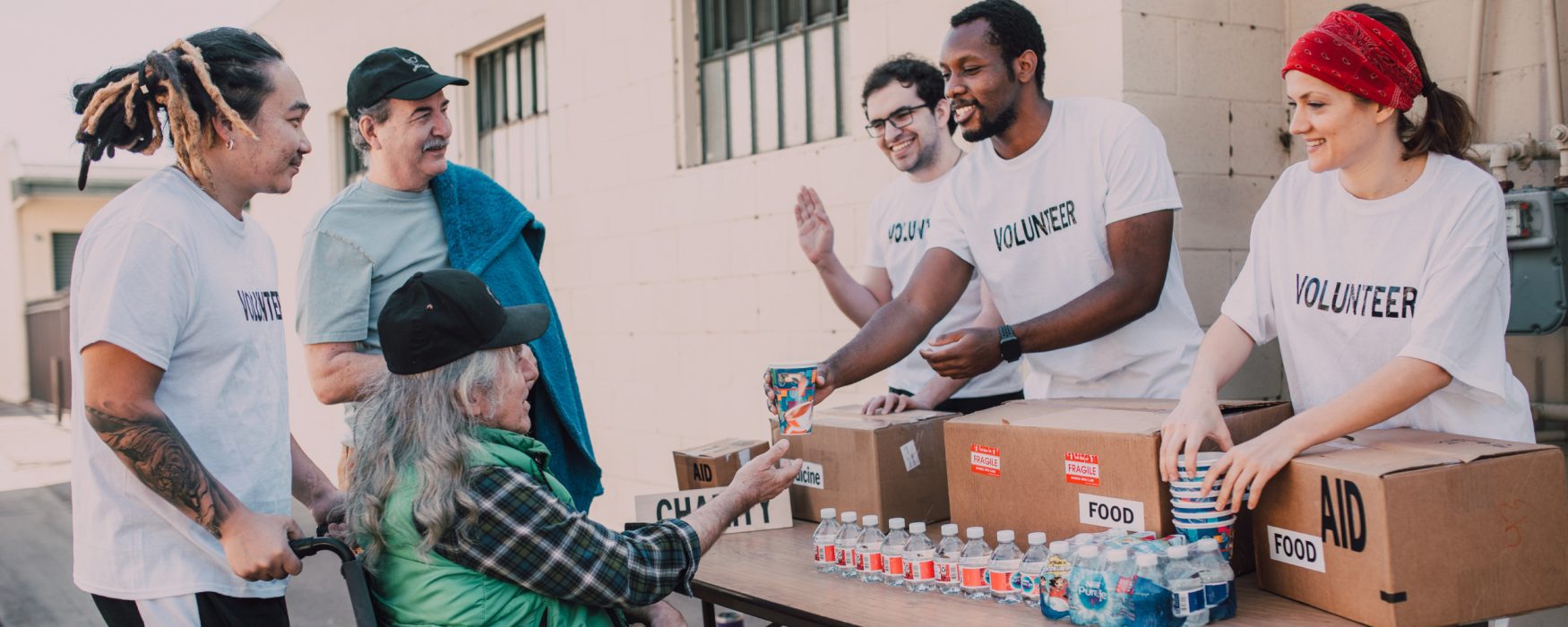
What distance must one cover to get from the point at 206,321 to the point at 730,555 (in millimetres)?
1100

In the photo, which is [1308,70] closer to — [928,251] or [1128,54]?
[928,251]

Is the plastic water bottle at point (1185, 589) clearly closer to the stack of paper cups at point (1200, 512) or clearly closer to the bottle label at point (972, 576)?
the stack of paper cups at point (1200, 512)

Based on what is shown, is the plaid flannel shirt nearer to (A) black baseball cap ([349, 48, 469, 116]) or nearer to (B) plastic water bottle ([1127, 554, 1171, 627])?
(B) plastic water bottle ([1127, 554, 1171, 627])

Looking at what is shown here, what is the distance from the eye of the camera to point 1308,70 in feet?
6.21

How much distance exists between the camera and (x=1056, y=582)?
1.76m

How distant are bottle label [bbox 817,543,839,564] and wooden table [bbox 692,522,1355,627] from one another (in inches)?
1.2

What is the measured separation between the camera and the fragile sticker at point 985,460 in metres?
2.10

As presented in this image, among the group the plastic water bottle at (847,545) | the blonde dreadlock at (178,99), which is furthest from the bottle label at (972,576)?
the blonde dreadlock at (178,99)

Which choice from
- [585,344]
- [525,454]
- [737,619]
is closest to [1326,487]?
[525,454]

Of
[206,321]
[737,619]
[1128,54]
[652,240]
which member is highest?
[1128,54]

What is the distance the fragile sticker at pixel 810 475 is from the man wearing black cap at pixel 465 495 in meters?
0.65

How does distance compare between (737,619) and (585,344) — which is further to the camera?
(585,344)

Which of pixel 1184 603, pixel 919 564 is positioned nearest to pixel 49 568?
pixel 919 564

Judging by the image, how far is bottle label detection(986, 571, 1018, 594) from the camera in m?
1.89
